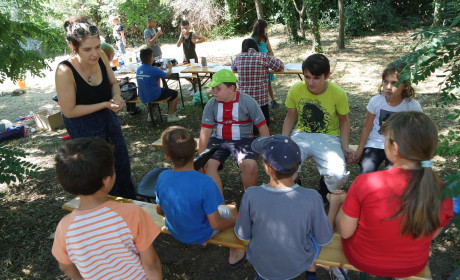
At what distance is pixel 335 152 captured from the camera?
280cm

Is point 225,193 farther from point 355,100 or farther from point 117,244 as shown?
point 355,100

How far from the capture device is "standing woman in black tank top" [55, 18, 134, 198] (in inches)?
93.1

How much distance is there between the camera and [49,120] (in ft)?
19.6

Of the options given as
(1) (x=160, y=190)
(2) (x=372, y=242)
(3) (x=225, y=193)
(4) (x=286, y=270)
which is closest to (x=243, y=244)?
(4) (x=286, y=270)

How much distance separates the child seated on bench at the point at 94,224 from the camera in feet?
4.69

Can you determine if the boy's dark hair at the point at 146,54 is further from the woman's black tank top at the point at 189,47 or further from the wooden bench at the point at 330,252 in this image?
the wooden bench at the point at 330,252

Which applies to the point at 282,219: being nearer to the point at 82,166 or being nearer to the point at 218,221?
the point at 218,221

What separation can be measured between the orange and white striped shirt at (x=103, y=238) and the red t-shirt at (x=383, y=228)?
1.06 meters

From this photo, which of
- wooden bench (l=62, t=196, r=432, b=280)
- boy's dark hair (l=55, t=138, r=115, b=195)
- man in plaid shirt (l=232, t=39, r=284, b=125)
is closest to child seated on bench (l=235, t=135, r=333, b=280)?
wooden bench (l=62, t=196, r=432, b=280)

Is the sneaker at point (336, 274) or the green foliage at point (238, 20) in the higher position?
the green foliage at point (238, 20)

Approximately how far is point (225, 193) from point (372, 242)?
6.85 ft

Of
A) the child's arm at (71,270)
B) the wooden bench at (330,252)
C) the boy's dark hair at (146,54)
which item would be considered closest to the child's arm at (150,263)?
the child's arm at (71,270)

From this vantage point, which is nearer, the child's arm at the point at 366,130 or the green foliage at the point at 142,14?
the child's arm at the point at 366,130

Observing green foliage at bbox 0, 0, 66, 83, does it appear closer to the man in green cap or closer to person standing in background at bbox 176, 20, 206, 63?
the man in green cap
